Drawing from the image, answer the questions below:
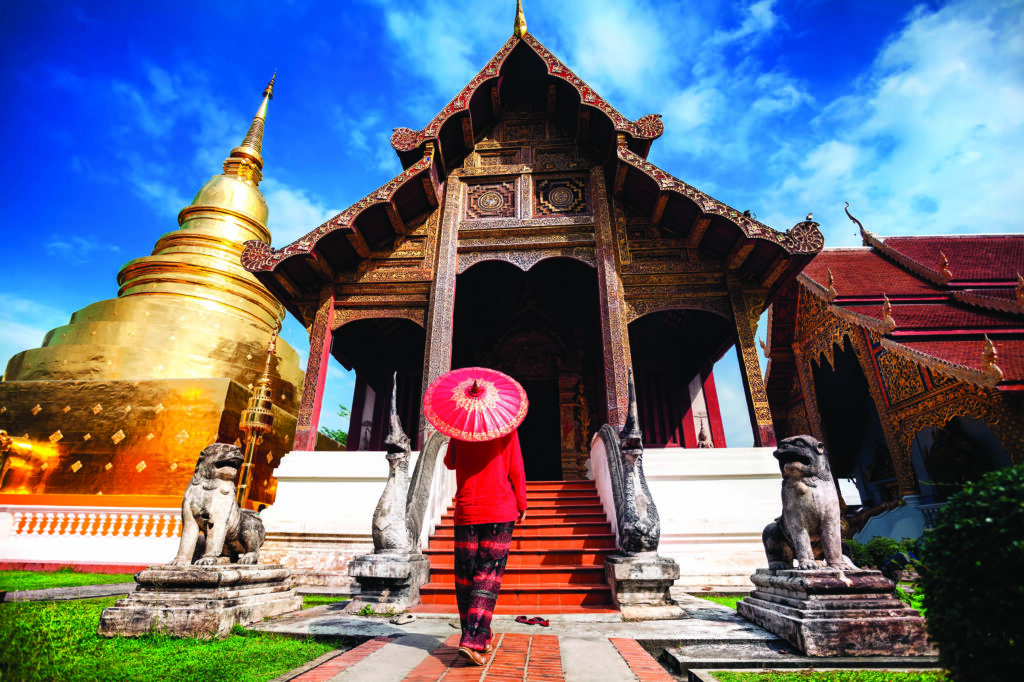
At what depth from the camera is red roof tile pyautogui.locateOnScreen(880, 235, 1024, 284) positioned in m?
11.9

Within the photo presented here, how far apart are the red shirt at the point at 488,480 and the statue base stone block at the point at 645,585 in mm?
1605

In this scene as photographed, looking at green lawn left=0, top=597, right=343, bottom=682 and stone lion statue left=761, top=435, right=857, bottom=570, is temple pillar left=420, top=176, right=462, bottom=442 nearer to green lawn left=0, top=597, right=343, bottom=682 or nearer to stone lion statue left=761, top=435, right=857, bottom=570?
green lawn left=0, top=597, right=343, bottom=682

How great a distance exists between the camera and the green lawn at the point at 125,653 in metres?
1.70

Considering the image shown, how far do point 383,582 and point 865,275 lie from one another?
13.7m

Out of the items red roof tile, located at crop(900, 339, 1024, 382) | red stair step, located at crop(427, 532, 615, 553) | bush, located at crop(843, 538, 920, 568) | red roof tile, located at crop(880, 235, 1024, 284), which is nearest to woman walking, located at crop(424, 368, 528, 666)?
red stair step, located at crop(427, 532, 615, 553)

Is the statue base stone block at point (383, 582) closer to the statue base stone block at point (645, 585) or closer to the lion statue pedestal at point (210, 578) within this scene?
the lion statue pedestal at point (210, 578)

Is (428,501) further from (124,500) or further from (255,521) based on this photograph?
(124,500)

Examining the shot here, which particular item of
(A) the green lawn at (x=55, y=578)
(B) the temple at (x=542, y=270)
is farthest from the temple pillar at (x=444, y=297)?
(A) the green lawn at (x=55, y=578)

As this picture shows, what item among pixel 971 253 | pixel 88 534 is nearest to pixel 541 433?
pixel 88 534

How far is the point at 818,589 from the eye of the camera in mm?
2582

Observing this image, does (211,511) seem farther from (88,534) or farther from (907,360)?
(907,360)

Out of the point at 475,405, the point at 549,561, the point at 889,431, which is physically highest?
the point at 889,431

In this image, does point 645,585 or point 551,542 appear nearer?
point 645,585

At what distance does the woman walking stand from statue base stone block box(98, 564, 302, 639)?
5.24 feet
